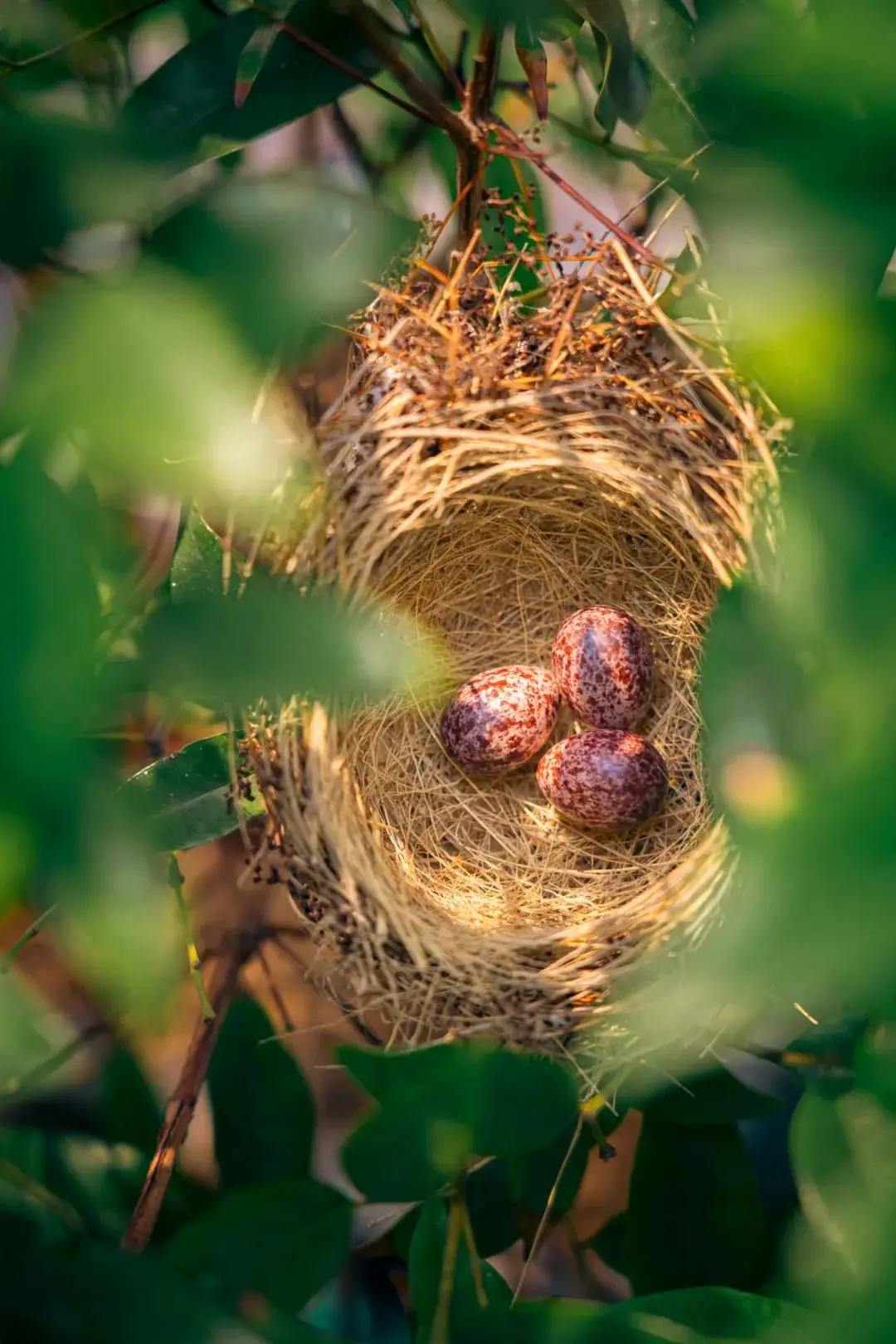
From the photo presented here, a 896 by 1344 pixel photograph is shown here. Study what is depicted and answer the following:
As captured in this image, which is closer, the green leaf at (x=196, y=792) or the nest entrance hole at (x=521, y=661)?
the green leaf at (x=196, y=792)

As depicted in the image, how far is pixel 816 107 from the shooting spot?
0.31 metres

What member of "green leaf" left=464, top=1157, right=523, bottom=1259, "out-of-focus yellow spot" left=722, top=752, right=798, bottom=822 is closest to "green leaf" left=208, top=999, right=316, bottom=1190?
"green leaf" left=464, top=1157, right=523, bottom=1259

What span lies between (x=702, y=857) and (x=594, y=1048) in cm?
18

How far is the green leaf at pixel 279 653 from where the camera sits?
0.27 m

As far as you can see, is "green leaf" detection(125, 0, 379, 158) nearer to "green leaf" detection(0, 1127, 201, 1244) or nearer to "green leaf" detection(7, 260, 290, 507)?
"green leaf" detection(7, 260, 290, 507)

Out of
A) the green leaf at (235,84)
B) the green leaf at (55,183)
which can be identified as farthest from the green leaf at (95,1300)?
the green leaf at (235,84)

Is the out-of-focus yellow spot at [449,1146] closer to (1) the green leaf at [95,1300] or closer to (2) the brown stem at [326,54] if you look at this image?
(1) the green leaf at [95,1300]

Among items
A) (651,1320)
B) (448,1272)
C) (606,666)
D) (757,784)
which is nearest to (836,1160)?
(651,1320)

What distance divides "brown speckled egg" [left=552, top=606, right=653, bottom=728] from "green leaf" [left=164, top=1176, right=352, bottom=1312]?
0.51 m

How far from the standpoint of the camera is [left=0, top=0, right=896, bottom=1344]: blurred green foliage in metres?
0.29

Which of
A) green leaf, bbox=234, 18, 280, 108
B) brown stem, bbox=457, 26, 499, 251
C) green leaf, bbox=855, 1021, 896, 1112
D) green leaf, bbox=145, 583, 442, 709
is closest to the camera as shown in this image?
green leaf, bbox=145, 583, 442, 709

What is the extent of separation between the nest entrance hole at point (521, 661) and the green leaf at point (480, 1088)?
0.25m

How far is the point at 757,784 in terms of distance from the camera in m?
0.36

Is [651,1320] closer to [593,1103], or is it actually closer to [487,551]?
[593,1103]
